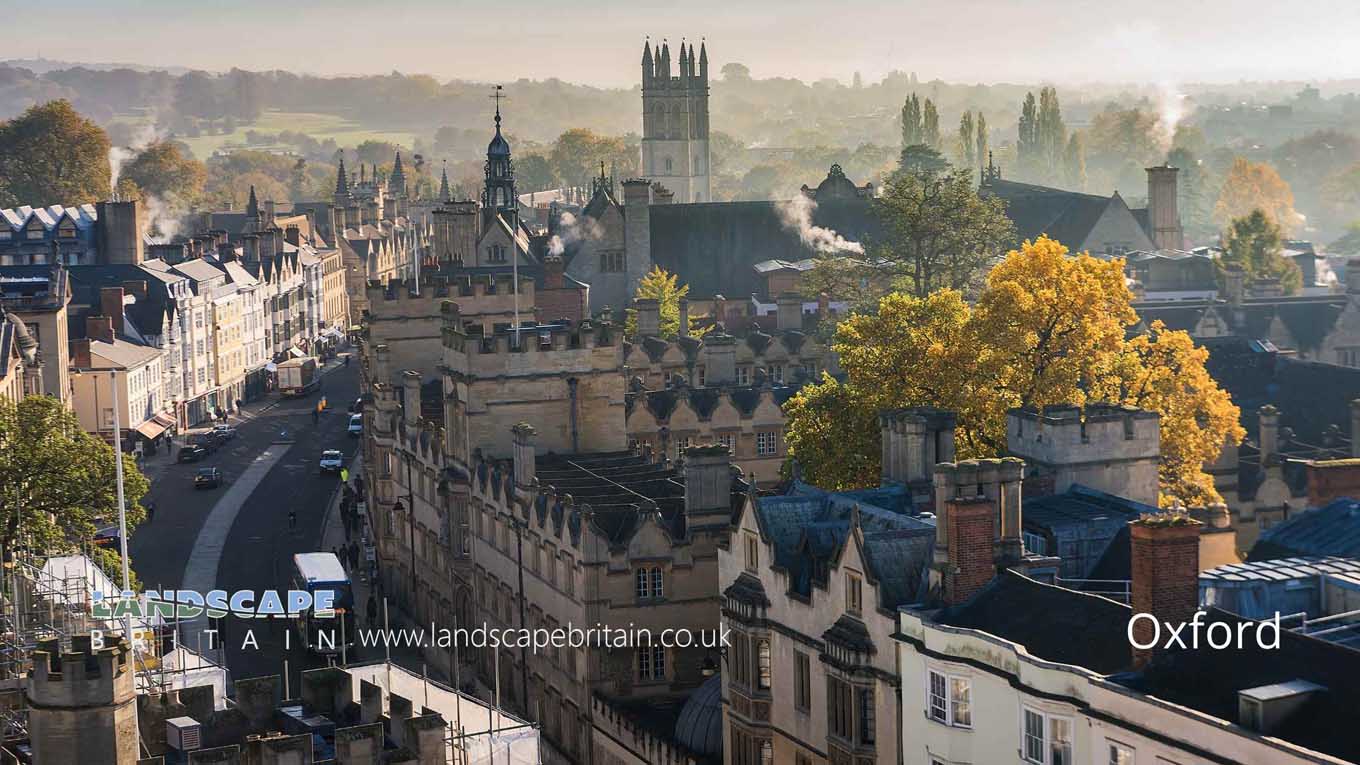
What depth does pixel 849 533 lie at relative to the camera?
161 ft

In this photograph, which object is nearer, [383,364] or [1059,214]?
[383,364]

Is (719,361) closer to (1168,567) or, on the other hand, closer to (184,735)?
(184,735)

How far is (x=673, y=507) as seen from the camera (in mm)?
66938

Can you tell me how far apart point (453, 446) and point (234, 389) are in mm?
84905

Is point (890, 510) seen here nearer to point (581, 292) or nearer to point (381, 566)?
point (381, 566)

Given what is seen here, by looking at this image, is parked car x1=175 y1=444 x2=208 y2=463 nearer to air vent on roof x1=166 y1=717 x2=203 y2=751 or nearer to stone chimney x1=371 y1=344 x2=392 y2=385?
stone chimney x1=371 y1=344 x2=392 y2=385

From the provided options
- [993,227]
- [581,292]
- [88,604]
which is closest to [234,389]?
[581,292]

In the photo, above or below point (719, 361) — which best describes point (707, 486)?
below

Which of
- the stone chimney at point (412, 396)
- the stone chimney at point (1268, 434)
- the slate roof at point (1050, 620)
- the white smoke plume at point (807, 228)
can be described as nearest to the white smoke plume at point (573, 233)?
the white smoke plume at point (807, 228)

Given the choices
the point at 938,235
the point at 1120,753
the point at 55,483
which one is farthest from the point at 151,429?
the point at 1120,753

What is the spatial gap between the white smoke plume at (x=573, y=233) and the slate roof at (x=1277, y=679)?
110m

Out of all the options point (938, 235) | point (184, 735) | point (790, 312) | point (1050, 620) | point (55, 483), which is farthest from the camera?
point (790, 312)

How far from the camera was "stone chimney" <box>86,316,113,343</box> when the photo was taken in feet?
440

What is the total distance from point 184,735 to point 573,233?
110 m
